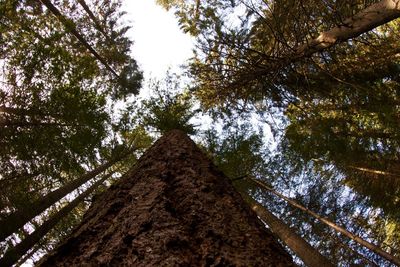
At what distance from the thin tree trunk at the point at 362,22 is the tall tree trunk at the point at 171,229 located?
3.54m

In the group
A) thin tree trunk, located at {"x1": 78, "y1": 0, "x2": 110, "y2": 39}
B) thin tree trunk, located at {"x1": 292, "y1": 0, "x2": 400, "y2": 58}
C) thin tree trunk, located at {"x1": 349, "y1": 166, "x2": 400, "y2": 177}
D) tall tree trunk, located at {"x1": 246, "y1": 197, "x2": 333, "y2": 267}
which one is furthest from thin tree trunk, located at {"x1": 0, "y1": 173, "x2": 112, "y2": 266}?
thin tree trunk, located at {"x1": 349, "y1": 166, "x2": 400, "y2": 177}

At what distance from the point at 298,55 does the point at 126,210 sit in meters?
5.20

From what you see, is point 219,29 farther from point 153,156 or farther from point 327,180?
point 327,180

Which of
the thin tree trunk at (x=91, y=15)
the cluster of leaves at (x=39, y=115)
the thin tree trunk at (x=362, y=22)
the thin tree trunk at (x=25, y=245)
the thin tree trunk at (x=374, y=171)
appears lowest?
the thin tree trunk at (x=25, y=245)

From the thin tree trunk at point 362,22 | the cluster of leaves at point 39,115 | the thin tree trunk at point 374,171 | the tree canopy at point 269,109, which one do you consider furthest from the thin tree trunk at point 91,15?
the thin tree trunk at point 374,171

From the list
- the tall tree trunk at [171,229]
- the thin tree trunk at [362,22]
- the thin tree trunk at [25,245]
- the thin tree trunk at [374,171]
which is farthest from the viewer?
the thin tree trunk at [374,171]

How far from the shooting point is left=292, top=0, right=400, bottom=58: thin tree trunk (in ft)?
17.2

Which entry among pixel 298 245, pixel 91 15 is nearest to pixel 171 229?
pixel 298 245

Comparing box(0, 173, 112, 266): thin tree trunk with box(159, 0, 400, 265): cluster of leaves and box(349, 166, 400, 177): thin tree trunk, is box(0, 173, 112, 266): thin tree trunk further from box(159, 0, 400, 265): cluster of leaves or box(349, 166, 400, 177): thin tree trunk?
box(349, 166, 400, 177): thin tree trunk

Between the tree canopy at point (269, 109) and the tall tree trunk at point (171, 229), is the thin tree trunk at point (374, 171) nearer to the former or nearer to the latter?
the tree canopy at point (269, 109)

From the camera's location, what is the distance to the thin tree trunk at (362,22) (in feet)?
17.2

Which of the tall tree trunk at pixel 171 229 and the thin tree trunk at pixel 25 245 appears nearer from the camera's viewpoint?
the tall tree trunk at pixel 171 229

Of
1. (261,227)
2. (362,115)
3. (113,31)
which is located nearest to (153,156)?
(261,227)

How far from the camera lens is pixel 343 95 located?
9.10m
